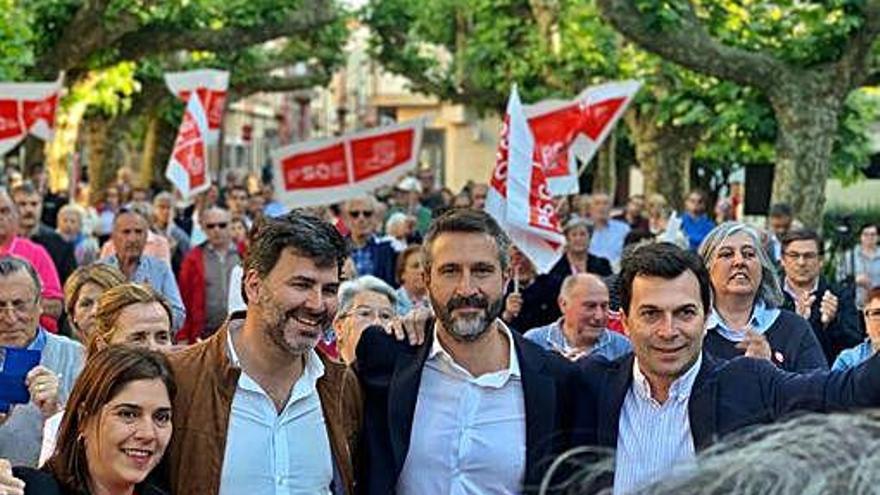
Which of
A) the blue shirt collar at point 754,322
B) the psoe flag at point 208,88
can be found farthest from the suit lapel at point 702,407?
the psoe flag at point 208,88

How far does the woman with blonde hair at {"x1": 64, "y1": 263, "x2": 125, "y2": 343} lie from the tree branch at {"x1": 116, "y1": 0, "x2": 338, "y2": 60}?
20.9m

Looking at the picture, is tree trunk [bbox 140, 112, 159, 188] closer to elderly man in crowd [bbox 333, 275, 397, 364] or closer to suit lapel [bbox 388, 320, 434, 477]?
elderly man in crowd [bbox 333, 275, 397, 364]

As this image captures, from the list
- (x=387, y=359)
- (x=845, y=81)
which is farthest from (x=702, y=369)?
(x=845, y=81)

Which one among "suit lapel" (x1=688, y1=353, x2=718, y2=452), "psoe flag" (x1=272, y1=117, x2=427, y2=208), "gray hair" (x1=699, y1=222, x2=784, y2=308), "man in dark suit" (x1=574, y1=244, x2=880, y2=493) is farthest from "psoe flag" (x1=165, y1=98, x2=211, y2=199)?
"suit lapel" (x1=688, y1=353, x2=718, y2=452)

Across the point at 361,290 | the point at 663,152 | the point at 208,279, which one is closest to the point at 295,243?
the point at 361,290

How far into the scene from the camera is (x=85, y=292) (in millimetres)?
7711

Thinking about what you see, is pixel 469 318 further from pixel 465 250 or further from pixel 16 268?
pixel 16 268

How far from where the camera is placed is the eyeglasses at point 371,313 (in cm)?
766

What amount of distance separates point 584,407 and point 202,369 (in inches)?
41.1

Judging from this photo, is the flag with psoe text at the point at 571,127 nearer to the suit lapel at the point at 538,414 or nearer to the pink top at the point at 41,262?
the pink top at the point at 41,262

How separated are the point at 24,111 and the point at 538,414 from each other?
1401cm

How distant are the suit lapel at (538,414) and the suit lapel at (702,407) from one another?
1.50 ft

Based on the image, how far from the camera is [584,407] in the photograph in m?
5.12

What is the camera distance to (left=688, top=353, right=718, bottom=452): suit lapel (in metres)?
4.74
